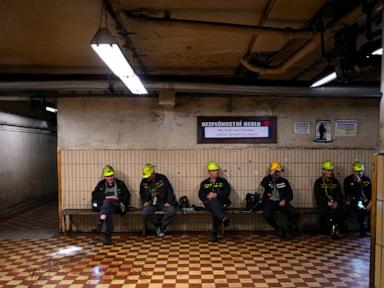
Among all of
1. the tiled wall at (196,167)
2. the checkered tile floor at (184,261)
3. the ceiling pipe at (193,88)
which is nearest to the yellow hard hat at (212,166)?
the tiled wall at (196,167)

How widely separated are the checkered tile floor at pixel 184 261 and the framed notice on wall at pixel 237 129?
180 cm

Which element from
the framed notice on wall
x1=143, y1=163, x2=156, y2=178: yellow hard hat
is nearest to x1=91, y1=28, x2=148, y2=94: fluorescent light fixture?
x1=143, y1=163, x2=156, y2=178: yellow hard hat

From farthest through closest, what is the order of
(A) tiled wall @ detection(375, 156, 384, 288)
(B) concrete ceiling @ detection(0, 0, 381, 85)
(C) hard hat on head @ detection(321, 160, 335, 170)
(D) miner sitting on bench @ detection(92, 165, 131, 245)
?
(C) hard hat on head @ detection(321, 160, 335, 170) < (D) miner sitting on bench @ detection(92, 165, 131, 245) < (B) concrete ceiling @ detection(0, 0, 381, 85) < (A) tiled wall @ detection(375, 156, 384, 288)

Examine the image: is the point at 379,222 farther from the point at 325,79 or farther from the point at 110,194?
the point at 110,194

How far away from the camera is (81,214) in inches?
256

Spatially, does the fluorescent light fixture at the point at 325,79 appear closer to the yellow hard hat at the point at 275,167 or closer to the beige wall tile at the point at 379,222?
the yellow hard hat at the point at 275,167

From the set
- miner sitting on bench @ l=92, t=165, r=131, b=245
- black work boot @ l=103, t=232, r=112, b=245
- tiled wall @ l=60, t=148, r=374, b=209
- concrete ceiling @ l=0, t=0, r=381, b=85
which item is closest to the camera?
concrete ceiling @ l=0, t=0, r=381, b=85

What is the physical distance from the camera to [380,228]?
2830 millimetres

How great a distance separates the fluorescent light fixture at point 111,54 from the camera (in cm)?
311

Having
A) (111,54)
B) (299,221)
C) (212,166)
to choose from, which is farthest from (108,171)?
(299,221)

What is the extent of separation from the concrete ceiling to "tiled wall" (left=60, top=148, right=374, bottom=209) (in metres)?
1.56

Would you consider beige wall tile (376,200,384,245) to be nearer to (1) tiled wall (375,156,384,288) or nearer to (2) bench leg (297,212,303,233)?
(1) tiled wall (375,156,384,288)

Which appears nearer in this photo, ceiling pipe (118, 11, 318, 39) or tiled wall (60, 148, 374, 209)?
ceiling pipe (118, 11, 318, 39)

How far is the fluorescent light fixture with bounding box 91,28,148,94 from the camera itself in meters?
Result: 3.11
